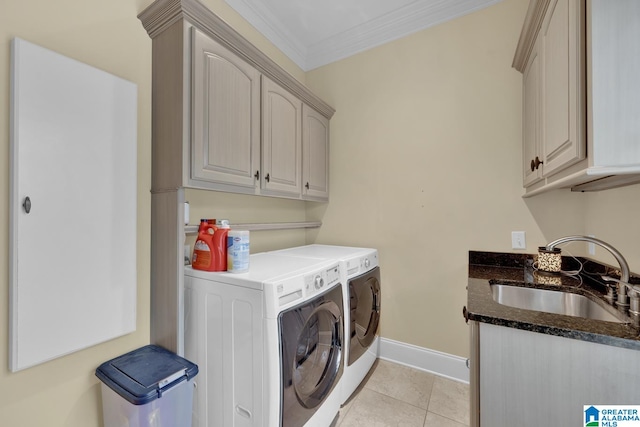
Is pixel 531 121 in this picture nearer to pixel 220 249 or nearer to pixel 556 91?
pixel 556 91

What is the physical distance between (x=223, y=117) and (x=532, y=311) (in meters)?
1.68

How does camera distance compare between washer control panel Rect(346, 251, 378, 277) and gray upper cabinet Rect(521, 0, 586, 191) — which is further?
washer control panel Rect(346, 251, 378, 277)

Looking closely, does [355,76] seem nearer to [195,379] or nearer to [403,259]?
[403,259]

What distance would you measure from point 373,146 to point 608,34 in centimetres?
156

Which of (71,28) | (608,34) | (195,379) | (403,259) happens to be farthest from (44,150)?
(403,259)

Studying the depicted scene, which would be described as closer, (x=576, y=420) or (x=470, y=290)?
(x=576, y=420)

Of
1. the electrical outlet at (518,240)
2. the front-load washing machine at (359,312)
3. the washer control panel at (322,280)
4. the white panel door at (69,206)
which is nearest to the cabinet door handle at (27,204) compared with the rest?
the white panel door at (69,206)

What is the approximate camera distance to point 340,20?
2.20m

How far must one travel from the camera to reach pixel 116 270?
130 centimetres

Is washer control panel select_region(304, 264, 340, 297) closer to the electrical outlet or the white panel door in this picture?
the white panel door

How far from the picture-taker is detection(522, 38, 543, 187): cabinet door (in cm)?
138

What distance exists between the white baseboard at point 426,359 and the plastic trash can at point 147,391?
5.17 feet

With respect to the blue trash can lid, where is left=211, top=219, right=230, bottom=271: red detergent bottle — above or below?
above

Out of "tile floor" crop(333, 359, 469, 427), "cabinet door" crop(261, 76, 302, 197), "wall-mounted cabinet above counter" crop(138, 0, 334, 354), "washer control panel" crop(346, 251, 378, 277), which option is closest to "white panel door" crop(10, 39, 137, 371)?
"wall-mounted cabinet above counter" crop(138, 0, 334, 354)
